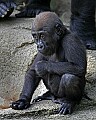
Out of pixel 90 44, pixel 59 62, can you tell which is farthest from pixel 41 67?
pixel 90 44

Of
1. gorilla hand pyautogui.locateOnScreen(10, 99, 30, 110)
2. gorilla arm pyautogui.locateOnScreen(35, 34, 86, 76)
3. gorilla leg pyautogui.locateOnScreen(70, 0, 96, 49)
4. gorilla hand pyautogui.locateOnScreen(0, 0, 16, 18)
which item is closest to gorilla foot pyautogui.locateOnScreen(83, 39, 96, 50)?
gorilla leg pyautogui.locateOnScreen(70, 0, 96, 49)

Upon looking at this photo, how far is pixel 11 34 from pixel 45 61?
1129mm

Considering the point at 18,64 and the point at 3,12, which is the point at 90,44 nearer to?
the point at 18,64

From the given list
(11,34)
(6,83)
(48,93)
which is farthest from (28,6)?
(48,93)

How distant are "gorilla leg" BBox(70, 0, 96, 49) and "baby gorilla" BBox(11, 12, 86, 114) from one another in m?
1.04

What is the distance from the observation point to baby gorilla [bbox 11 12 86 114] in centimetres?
296

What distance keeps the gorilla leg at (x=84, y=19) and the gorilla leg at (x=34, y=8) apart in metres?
0.67

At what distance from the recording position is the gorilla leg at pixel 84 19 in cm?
410

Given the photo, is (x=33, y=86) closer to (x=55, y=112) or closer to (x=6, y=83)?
(x=55, y=112)

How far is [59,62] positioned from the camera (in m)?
3.02

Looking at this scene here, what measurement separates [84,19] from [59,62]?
1188mm

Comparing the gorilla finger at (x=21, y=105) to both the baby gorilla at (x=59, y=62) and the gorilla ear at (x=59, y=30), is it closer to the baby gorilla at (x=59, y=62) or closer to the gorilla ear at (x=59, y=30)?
the baby gorilla at (x=59, y=62)

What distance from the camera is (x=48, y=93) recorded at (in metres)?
3.24

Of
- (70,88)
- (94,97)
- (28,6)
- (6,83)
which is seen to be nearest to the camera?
(70,88)
